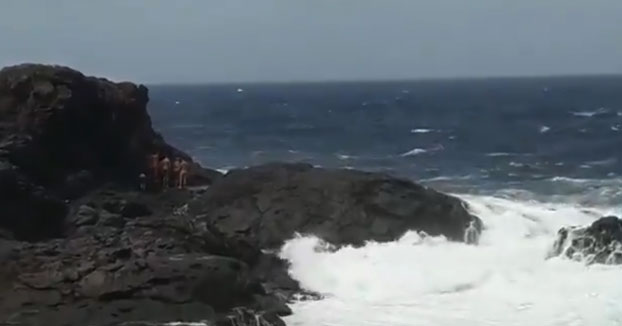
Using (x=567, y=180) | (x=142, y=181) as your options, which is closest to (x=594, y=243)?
(x=142, y=181)

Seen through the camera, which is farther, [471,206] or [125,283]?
[471,206]

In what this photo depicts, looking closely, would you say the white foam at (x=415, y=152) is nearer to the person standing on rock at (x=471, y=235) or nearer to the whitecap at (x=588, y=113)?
the person standing on rock at (x=471, y=235)

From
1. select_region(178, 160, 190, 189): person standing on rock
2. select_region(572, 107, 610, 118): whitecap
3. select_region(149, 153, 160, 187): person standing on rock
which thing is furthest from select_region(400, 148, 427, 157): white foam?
select_region(572, 107, 610, 118): whitecap

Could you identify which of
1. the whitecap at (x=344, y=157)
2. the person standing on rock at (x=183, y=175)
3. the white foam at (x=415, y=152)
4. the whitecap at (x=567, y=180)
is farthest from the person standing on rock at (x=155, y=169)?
the white foam at (x=415, y=152)

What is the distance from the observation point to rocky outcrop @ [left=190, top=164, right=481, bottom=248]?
2670cm

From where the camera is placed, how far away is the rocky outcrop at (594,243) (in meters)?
24.5

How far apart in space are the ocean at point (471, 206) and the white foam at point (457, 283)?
30 mm

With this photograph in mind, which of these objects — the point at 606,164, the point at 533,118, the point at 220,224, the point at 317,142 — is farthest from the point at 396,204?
the point at 533,118

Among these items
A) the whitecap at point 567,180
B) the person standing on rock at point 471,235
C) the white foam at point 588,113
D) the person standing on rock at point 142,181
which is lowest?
the person standing on rock at point 471,235

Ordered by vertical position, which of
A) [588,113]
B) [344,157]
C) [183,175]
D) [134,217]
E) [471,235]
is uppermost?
[588,113]

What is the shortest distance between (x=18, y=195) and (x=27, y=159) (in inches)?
118

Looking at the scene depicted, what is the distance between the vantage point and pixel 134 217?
2656 cm

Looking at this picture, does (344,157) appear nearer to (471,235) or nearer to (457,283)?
(471,235)

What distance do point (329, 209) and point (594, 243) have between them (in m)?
6.98
